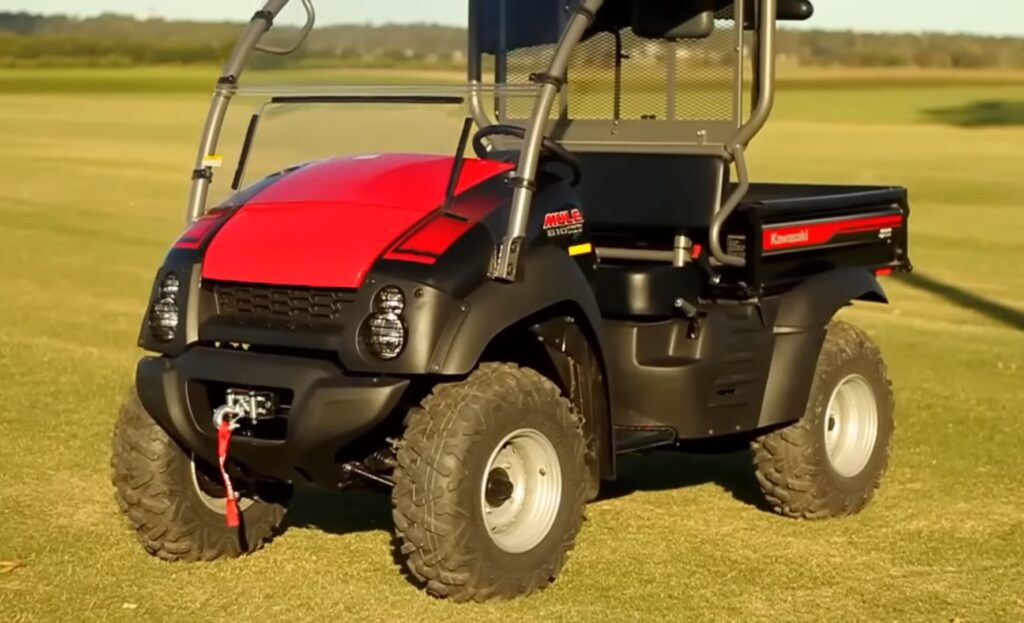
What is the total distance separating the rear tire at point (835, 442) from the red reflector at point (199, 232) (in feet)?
7.69

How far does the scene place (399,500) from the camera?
599cm

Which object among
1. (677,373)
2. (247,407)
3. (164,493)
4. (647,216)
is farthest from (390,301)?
(647,216)

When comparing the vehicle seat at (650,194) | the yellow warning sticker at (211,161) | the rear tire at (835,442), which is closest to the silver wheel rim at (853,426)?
the rear tire at (835,442)

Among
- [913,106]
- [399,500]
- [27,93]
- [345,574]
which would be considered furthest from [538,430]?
[27,93]

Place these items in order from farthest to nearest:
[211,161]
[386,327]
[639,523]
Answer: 1. [639,523]
2. [211,161]
3. [386,327]

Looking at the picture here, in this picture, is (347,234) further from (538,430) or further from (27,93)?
(27,93)

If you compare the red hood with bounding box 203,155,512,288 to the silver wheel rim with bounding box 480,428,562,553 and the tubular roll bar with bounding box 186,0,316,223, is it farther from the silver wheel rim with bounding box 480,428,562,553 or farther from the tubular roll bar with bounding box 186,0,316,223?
the silver wheel rim with bounding box 480,428,562,553

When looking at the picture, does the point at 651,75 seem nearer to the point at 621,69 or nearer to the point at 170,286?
the point at 621,69

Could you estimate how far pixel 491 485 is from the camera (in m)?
6.21

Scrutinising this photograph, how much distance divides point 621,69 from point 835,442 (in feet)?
5.66

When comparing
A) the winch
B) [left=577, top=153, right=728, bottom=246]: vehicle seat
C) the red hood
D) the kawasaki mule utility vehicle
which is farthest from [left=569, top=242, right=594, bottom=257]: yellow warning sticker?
the winch

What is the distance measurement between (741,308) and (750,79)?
0.86m

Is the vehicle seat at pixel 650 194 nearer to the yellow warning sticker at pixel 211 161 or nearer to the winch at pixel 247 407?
the yellow warning sticker at pixel 211 161

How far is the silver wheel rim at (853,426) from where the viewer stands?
7695mm
